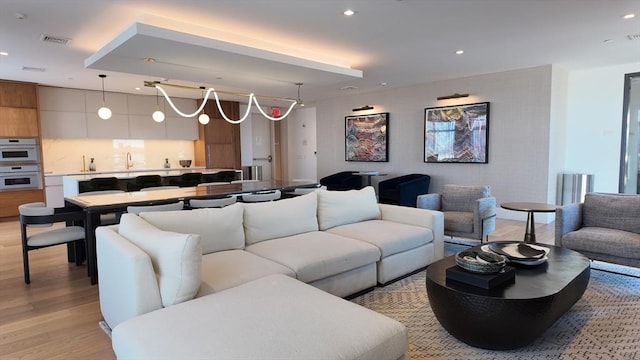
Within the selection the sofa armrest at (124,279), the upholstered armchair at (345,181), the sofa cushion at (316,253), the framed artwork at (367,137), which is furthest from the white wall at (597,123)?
the sofa armrest at (124,279)

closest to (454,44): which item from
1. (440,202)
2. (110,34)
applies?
(440,202)

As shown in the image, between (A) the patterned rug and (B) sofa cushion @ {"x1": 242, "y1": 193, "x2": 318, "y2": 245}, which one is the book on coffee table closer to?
(A) the patterned rug

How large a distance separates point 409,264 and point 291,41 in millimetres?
3077

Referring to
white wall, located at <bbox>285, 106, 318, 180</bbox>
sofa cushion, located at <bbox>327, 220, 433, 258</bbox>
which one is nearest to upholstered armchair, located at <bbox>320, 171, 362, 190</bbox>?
white wall, located at <bbox>285, 106, 318, 180</bbox>

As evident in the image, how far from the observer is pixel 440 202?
5.00 m

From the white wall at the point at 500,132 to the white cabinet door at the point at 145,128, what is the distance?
522 cm

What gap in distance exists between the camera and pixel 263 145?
11.8 m

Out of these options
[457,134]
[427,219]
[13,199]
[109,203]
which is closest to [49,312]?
[109,203]

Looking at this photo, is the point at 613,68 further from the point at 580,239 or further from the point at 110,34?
the point at 110,34

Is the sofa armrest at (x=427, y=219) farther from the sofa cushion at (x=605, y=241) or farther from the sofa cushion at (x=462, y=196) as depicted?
the sofa cushion at (x=605, y=241)

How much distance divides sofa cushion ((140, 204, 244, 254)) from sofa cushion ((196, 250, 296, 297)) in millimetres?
98

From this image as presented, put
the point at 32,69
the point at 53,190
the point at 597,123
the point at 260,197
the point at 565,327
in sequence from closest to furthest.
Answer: the point at 565,327 → the point at 260,197 → the point at 32,69 → the point at 597,123 → the point at 53,190

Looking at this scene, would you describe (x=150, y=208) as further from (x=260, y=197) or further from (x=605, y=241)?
(x=605, y=241)

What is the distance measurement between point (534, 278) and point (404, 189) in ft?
14.6
